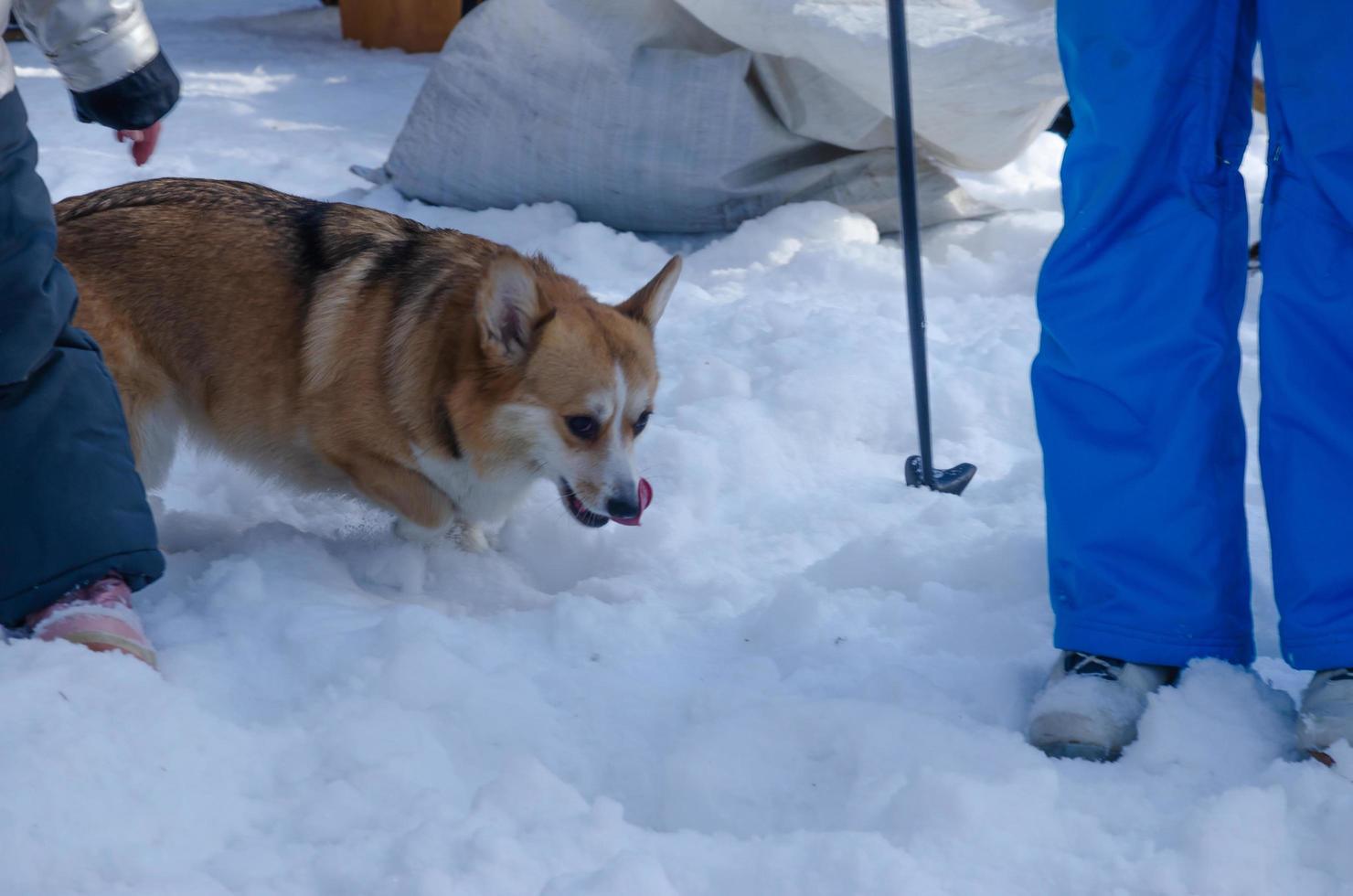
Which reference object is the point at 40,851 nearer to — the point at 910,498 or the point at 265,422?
the point at 265,422

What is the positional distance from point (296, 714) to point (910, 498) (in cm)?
135

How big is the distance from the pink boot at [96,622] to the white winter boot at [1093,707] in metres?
1.16

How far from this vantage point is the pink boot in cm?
165

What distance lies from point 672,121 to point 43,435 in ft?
8.78

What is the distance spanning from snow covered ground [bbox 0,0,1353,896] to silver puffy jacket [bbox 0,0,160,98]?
30.6 inches

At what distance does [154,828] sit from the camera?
4.33 feet

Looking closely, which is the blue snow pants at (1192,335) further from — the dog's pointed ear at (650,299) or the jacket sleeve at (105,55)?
the jacket sleeve at (105,55)

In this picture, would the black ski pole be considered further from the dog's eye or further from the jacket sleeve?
the jacket sleeve

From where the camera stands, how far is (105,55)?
1.88 m

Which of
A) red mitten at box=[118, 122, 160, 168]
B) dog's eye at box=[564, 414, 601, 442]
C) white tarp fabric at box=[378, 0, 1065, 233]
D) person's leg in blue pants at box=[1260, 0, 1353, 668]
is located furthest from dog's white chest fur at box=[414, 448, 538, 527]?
white tarp fabric at box=[378, 0, 1065, 233]

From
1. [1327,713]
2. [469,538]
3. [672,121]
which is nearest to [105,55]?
[469,538]

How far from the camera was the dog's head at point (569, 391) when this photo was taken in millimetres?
2252

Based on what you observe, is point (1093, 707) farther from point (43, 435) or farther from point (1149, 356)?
point (43, 435)

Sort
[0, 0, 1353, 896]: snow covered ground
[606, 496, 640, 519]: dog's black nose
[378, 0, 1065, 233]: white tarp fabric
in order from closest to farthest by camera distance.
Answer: [0, 0, 1353, 896]: snow covered ground
[606, 496, 640, 519]: dog's black nose
[378, 0, 1065, 233]: white tarp fabric
